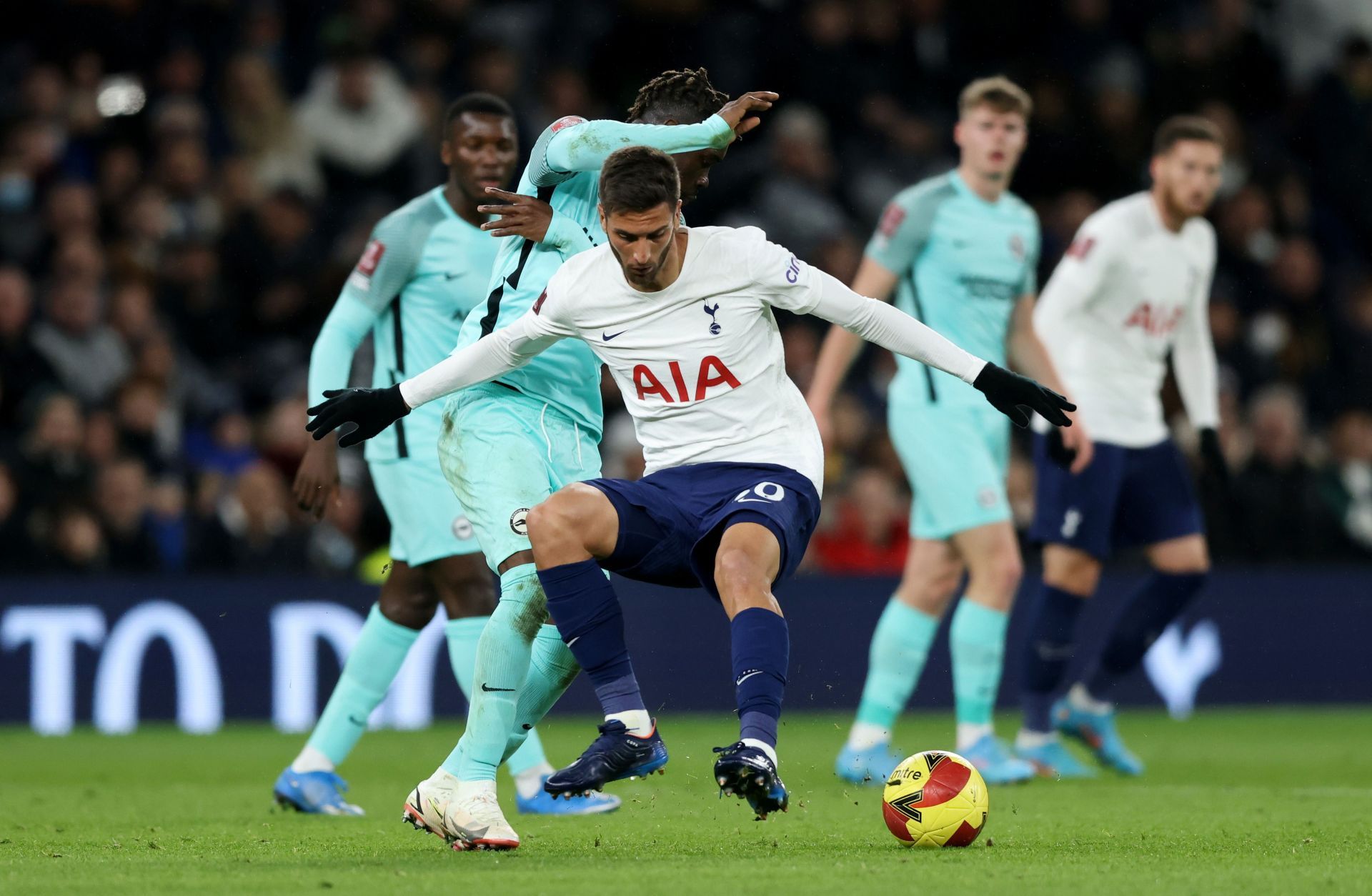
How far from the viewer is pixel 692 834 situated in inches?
231

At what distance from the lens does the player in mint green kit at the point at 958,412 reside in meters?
7.88

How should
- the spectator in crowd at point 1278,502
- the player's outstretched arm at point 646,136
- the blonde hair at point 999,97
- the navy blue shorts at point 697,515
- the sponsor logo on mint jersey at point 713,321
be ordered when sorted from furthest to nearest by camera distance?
the spectator in crowd at point 1278,502
the blonde hair at point 999,97
the player's outstretched arm at point 646,136
the sponsor logo on mint jersey at point 713,321
the navy blue shorts at point 697,515

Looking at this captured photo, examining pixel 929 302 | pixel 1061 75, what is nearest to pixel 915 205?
pixel 929 302

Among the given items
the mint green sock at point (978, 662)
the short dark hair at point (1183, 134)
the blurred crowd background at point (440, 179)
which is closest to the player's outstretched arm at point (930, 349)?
the mint green sock at point (978, 662)

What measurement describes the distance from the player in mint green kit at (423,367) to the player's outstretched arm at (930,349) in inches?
69.9

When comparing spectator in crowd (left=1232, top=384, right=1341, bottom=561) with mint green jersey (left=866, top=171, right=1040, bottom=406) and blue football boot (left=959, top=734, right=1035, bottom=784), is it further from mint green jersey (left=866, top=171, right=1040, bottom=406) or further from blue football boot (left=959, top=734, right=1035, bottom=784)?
blue football boot (left=959, top=734, right=1035, bottom=784)

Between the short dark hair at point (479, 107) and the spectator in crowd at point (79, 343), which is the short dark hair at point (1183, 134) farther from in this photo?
the spectator in crowd at point (79, 343)

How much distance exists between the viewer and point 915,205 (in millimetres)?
8086

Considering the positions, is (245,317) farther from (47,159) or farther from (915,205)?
(915,205)

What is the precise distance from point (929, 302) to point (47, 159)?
705 cm

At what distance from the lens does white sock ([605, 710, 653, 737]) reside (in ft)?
16.2

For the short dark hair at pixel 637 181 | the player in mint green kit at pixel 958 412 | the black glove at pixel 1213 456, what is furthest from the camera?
the black glove at pixel 1213 456

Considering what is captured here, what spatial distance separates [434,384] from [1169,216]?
173 inches

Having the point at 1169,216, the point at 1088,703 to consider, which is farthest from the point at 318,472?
the point at 1169,216
